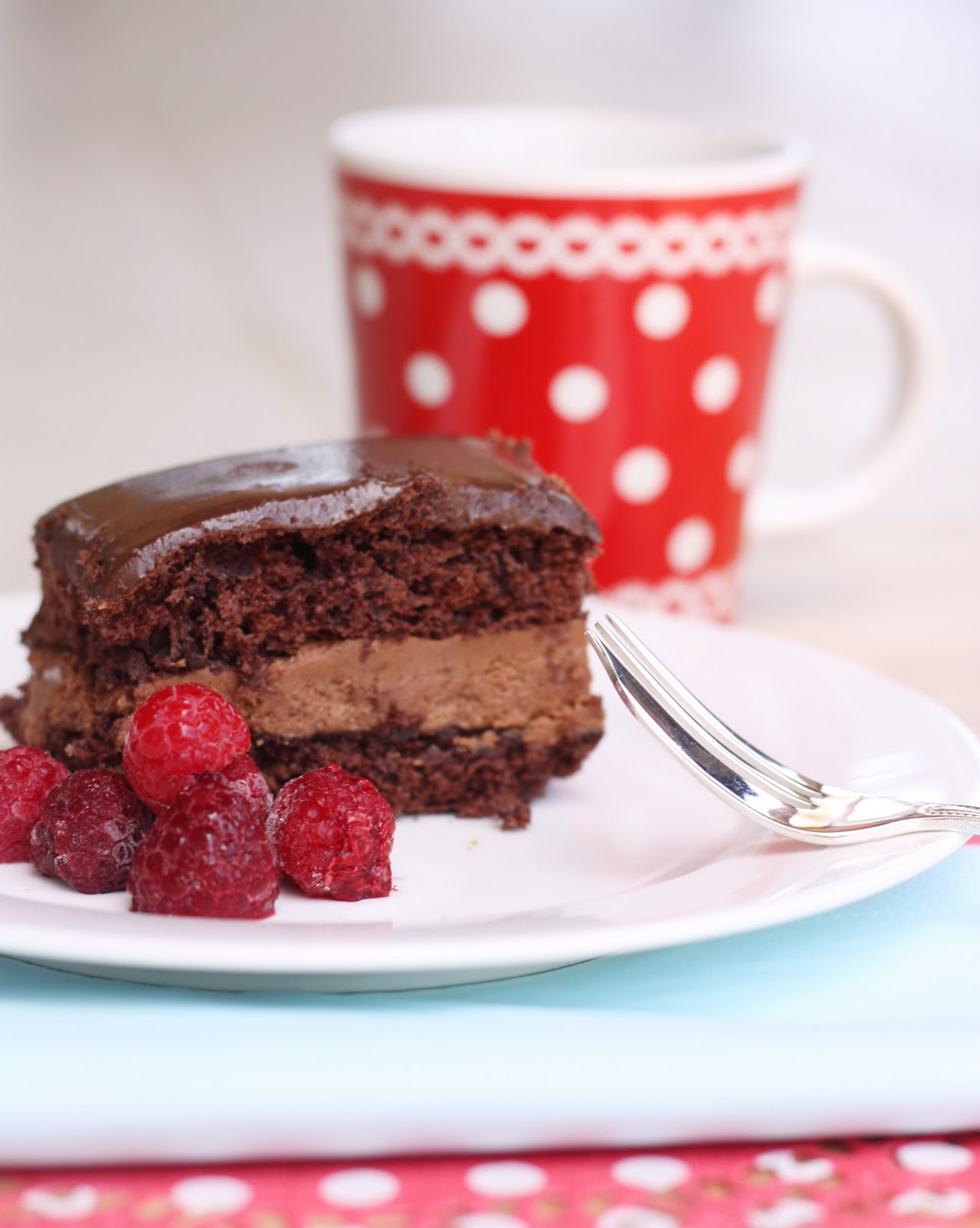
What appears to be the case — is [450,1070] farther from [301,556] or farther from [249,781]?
[301,556]

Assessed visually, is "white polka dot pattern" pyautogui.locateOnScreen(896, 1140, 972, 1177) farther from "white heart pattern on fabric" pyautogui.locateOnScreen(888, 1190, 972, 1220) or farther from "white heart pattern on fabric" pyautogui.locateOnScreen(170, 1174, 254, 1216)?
"white heart pattern on fabric" pyautogui.locateOnScreen(170, 1174, 254, 1216)

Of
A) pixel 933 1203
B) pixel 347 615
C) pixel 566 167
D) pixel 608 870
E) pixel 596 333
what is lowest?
pixel 608 870

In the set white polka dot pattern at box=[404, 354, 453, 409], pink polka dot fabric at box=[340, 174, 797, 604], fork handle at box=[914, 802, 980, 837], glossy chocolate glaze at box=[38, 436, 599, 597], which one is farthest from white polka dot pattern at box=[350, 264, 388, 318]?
fork handle at box=[914, 802, 980, 837]

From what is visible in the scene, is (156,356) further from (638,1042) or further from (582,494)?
(638,1042)

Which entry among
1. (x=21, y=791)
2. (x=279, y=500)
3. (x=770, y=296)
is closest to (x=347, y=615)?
(x=279, y=500)

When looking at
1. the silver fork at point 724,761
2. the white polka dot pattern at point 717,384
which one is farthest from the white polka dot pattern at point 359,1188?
the white polka dot pattern at point 717,384

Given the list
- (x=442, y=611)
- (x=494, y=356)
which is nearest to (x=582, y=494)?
(x=494, y=356)
